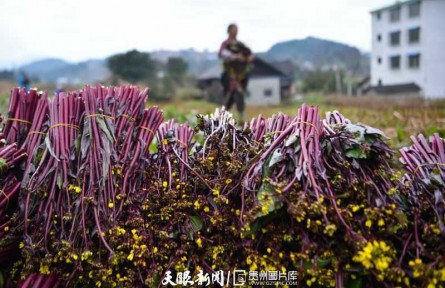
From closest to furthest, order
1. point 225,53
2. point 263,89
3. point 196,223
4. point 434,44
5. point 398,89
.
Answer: point 196,223 < point 225,53 < point 434,44 < point 398,89 < point 263,89

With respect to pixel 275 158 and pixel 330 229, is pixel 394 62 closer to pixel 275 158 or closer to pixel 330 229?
pixel 275 158

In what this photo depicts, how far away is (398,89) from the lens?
46250mm

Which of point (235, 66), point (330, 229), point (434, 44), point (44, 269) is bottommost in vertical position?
point (44, 269)

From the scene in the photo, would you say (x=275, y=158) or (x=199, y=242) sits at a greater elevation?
(x=275, y=158)

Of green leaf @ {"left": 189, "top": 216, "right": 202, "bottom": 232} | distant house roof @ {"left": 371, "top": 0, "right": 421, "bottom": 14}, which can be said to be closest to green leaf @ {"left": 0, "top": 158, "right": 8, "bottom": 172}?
green leaf @ {"left": 189, "top": 216, "right": 202, "bottom": 232}

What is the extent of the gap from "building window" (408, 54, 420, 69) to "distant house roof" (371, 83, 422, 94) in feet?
7.37

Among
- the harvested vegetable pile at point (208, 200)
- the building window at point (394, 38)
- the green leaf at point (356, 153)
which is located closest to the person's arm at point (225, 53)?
the harvested vegetable pile at point (208, 200)

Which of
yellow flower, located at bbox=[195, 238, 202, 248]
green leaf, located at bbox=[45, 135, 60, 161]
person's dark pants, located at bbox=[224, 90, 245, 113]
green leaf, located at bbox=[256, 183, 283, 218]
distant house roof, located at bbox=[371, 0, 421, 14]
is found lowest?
yellow flower, located at bbox=[195, 238, 202, 248]

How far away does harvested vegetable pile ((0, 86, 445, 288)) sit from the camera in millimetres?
2146

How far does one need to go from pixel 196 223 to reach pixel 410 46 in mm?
51314

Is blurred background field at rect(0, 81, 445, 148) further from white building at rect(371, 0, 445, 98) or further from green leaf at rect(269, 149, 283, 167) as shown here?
white building at rect(371, 0, 445, 98)

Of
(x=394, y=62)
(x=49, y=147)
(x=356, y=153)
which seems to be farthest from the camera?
(x=394, y=62)

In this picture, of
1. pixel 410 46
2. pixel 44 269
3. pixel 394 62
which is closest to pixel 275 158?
pixel 44 269

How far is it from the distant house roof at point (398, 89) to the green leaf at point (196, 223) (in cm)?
4685
